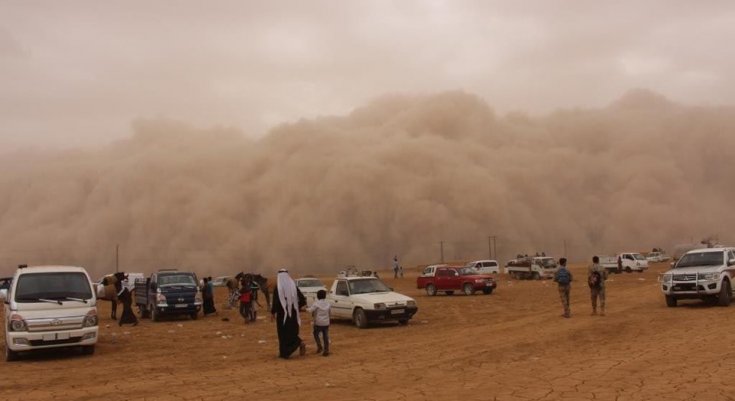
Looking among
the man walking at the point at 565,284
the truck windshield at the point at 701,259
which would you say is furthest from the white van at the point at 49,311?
the truck windshield at the point at 701,259

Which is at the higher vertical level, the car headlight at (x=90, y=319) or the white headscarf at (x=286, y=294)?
the white headscarf at (x=286, y=294)

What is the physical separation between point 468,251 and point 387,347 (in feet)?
208

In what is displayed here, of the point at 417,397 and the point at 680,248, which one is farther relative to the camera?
the point at 680,248

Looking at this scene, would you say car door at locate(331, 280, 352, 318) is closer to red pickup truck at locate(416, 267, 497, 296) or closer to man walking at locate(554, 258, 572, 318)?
man walking at locate(554, 258, 572, 318)

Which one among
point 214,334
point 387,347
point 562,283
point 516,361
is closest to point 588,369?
point 516,361

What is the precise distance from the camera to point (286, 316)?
11.2 m

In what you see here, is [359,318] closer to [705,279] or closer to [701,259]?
[705,279]

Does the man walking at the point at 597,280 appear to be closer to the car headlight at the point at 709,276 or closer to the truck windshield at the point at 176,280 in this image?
the car headlight at the point at 709,276

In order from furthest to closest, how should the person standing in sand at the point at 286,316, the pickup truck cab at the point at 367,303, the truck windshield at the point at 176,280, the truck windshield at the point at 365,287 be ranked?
1. the truck windshield at the point at 176,280
2. the truck windshield at the point at 365,287
3. the pickup truck cab at the point at 367,303
4. the person standing in sand at the point at 286,316

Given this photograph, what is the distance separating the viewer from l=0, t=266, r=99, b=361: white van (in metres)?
11.6

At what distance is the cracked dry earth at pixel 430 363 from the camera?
25.6 ft

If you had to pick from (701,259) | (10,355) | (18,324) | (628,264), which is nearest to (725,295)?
(701,259)

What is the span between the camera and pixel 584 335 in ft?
41.4

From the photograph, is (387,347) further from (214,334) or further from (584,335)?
(214,334)
